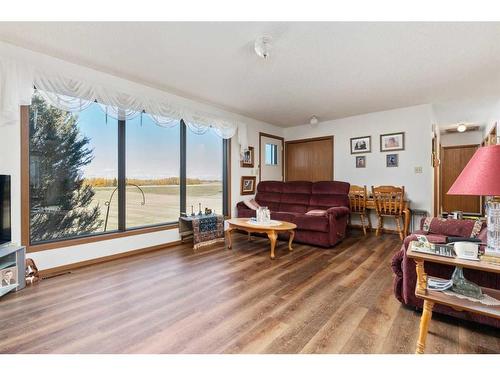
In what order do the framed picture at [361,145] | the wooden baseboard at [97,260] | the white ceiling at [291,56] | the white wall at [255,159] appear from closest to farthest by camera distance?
the white ceiling at [291,56]
the wooden baseboard at [97,260]
the white wall at [255,159]
the framed picture at [361,145]

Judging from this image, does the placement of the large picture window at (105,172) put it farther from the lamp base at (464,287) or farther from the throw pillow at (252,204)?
the lamp base at (464,287)

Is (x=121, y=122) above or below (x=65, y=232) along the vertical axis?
above

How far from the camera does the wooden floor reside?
151 centimetres

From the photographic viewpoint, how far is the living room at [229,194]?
1574 mm

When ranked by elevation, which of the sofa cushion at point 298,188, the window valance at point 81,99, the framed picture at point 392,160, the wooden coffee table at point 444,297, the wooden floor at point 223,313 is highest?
the window valance at point 81,99

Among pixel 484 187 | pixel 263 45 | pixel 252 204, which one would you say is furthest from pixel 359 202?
pixel 484 187

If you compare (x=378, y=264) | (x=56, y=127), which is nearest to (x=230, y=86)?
(x=56, y=127)

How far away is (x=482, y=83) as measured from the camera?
3377mm

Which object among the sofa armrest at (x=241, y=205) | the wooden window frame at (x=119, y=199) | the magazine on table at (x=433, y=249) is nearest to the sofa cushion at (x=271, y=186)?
the sofa armrest at (x=241, y=205)

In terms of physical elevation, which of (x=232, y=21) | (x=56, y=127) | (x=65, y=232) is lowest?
(x=65, y=232)

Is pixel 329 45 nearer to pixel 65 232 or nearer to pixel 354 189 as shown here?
pixel 354 189

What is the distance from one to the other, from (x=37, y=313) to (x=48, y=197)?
1.39m

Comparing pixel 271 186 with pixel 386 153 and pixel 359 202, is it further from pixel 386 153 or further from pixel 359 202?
pixel 386 153

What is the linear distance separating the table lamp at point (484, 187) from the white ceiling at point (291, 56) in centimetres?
145
